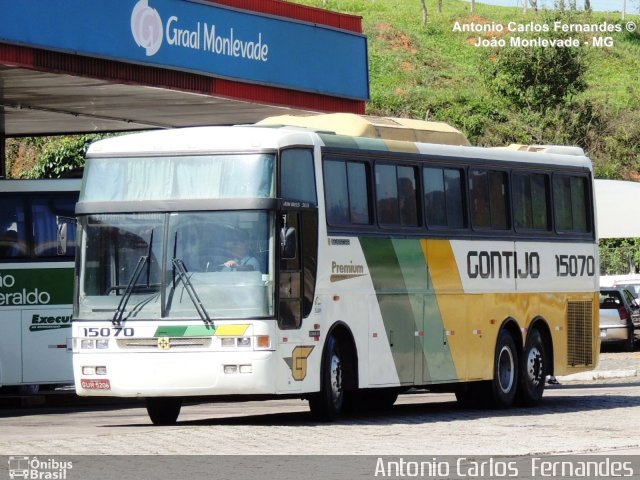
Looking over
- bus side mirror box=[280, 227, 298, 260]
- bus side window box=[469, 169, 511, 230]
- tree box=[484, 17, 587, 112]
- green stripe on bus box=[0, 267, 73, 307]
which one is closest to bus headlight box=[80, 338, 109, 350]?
bus side mirror box=[280, 227, 298, 260]

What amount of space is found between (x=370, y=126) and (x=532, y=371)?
15.3 feet

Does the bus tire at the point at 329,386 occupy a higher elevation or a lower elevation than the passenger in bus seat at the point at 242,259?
lower

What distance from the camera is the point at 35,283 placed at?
24.3 m

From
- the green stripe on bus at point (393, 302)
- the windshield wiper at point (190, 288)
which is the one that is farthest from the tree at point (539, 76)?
the windshield wiper at point (190, 288)

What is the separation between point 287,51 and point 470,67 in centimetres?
6587

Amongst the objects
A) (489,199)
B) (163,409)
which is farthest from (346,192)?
(489,199)

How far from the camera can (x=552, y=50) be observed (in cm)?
7338

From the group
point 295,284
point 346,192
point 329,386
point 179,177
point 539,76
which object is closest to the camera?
point 295,284

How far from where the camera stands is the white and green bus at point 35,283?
24109 mm

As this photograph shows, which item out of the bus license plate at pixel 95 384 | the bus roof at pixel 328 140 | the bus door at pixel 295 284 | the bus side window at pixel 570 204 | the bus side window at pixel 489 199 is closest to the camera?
the bus door at pixel 295 284

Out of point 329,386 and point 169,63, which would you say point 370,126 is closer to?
point 329,386

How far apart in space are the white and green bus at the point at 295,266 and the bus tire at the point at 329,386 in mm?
28

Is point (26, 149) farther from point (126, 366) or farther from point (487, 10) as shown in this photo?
point (487, 10)

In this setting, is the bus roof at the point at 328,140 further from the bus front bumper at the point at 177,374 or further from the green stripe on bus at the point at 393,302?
the bus front bumper at the point at 177,374
